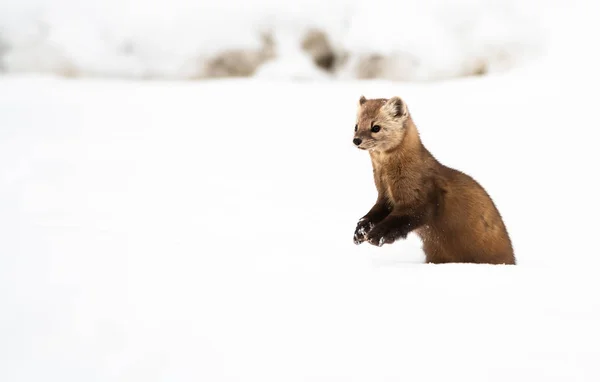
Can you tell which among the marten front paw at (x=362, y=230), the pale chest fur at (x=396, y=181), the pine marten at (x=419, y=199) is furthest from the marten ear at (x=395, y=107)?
the marten front paw at (x=362, y=230)

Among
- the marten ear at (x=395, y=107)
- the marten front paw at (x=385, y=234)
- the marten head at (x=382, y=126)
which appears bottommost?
the marten front paw at (x=385, y=234)

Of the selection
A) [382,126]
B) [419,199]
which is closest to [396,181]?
[419,199]

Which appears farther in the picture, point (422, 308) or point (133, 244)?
point (133, 244)

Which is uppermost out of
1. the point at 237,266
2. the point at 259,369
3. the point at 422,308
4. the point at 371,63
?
the point at 371,63

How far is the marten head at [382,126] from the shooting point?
337 cm

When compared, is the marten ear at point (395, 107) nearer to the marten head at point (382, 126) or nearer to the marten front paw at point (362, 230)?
the marten head at point (382, 126)

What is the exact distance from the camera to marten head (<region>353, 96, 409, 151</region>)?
3365 mm

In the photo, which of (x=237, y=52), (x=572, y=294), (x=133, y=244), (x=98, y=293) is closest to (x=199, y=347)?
(x=98, y=293)

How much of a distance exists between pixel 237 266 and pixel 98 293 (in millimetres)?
627

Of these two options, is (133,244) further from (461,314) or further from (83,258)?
(461,314)

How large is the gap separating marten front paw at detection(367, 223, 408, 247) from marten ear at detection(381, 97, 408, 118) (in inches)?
22.2

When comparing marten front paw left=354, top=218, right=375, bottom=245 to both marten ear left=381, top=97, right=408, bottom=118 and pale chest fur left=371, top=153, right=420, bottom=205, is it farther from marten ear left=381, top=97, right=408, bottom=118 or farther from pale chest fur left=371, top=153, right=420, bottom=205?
marten ear left=381, top=97, right=408, bottom=118

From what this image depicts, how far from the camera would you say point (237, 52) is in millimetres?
9031

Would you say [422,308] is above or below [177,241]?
below
